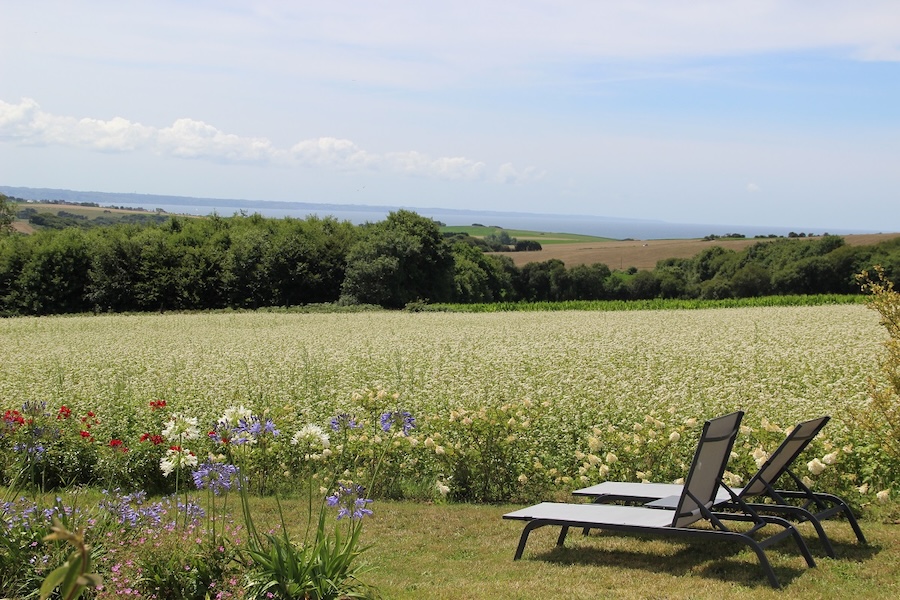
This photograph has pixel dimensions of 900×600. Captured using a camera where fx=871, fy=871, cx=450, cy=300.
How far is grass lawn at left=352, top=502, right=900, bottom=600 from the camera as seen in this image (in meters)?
5.53

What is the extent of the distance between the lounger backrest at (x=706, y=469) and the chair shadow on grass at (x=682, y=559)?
0.41 m

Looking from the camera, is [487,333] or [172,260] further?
[172,260]

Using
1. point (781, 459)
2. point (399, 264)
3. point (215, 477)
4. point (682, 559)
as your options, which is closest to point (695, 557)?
point (682, 559)

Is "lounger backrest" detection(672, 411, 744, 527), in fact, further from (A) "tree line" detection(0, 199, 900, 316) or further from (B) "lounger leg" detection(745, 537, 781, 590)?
(A) "tree line" detection(0, 199, 900, 316)

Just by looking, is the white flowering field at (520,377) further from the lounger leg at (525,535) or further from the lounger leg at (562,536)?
the lounger leg at (525,535)

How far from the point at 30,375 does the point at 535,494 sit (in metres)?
9.48

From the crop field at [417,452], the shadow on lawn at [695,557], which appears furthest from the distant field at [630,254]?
the shadow on lawn at [695,557]

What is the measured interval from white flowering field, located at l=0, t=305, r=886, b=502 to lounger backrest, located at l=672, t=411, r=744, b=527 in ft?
6.74

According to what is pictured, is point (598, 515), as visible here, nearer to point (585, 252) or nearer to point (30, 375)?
point (30, 375)

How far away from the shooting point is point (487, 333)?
2266cm

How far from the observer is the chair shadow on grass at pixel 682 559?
5863mm

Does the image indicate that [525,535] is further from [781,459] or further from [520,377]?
[520,377]

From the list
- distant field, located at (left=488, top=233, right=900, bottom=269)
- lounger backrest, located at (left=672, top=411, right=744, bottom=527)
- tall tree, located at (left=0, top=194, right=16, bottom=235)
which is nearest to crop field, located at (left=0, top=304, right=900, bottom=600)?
lounger backrest, located at (left=672, top=411, right=744, bottom=527)

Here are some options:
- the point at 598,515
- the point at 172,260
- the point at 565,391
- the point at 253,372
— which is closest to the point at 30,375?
the point at 253,372
